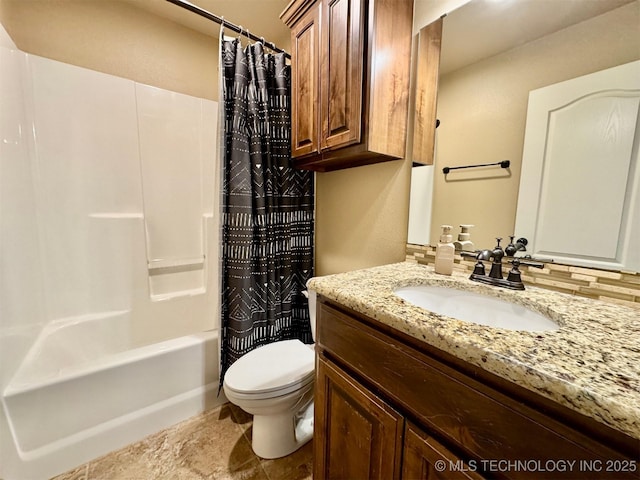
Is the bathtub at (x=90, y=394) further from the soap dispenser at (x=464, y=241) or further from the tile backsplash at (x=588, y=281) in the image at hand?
the tile backsplash at (x=588, y=281)

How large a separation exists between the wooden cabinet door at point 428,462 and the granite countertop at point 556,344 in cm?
22

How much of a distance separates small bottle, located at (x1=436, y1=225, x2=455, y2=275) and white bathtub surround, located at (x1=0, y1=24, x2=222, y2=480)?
1.12 metres

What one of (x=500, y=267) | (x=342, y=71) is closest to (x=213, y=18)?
(x=342, y=71)

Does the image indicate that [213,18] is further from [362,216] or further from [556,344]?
[556,344]

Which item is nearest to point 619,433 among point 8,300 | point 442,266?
point 442,266

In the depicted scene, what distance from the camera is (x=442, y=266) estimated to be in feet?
3.09

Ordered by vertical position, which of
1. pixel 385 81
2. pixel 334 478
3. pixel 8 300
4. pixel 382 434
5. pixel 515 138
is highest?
pixel 385 81

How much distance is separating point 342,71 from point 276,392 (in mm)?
1351

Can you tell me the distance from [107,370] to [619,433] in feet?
5.26

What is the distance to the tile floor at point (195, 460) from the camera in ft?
3.51

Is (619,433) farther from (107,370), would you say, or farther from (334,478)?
(107,370)

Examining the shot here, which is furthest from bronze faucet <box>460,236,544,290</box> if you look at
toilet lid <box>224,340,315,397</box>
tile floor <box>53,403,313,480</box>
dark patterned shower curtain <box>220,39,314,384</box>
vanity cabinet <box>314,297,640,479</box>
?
tile floor <box>53,403,313,480</box>

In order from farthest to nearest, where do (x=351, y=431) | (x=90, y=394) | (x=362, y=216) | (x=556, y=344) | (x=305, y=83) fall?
(x=362, y=216) < (x=305, y=83) < (x=90, y=394) < (x=351, y=431) < (x=556, y=344)

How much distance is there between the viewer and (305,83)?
47.4 inches
